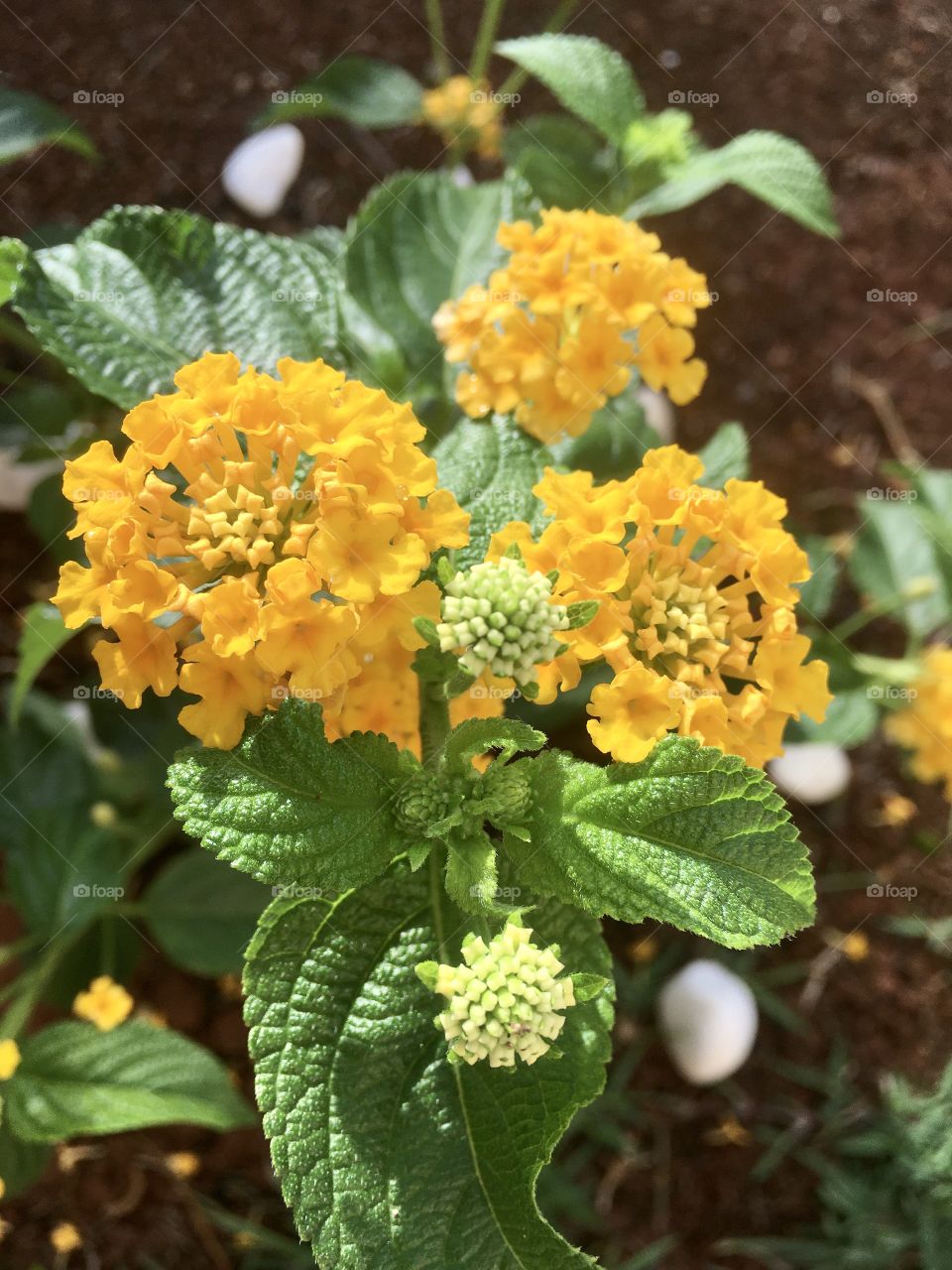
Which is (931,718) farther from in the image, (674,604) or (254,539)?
(254,539)

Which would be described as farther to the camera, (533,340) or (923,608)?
(923,608)

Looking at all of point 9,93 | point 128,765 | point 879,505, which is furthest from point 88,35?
point 879,505

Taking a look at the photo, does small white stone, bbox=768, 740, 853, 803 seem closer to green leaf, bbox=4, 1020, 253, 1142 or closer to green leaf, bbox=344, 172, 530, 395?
green leaf, bbox=344, 172, 530, 395

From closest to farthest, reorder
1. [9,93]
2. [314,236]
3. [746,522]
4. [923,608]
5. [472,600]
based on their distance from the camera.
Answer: [472,600] < [746,522] < [9,93] < [314,236] < [923,608]

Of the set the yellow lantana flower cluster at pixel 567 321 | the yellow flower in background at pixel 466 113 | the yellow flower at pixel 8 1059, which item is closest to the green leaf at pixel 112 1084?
the yellow flower at pixel 8 1059

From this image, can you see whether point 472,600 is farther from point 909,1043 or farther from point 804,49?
point 804,49

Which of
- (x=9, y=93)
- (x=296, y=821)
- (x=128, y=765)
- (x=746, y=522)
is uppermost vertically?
(x=9, y=93)
